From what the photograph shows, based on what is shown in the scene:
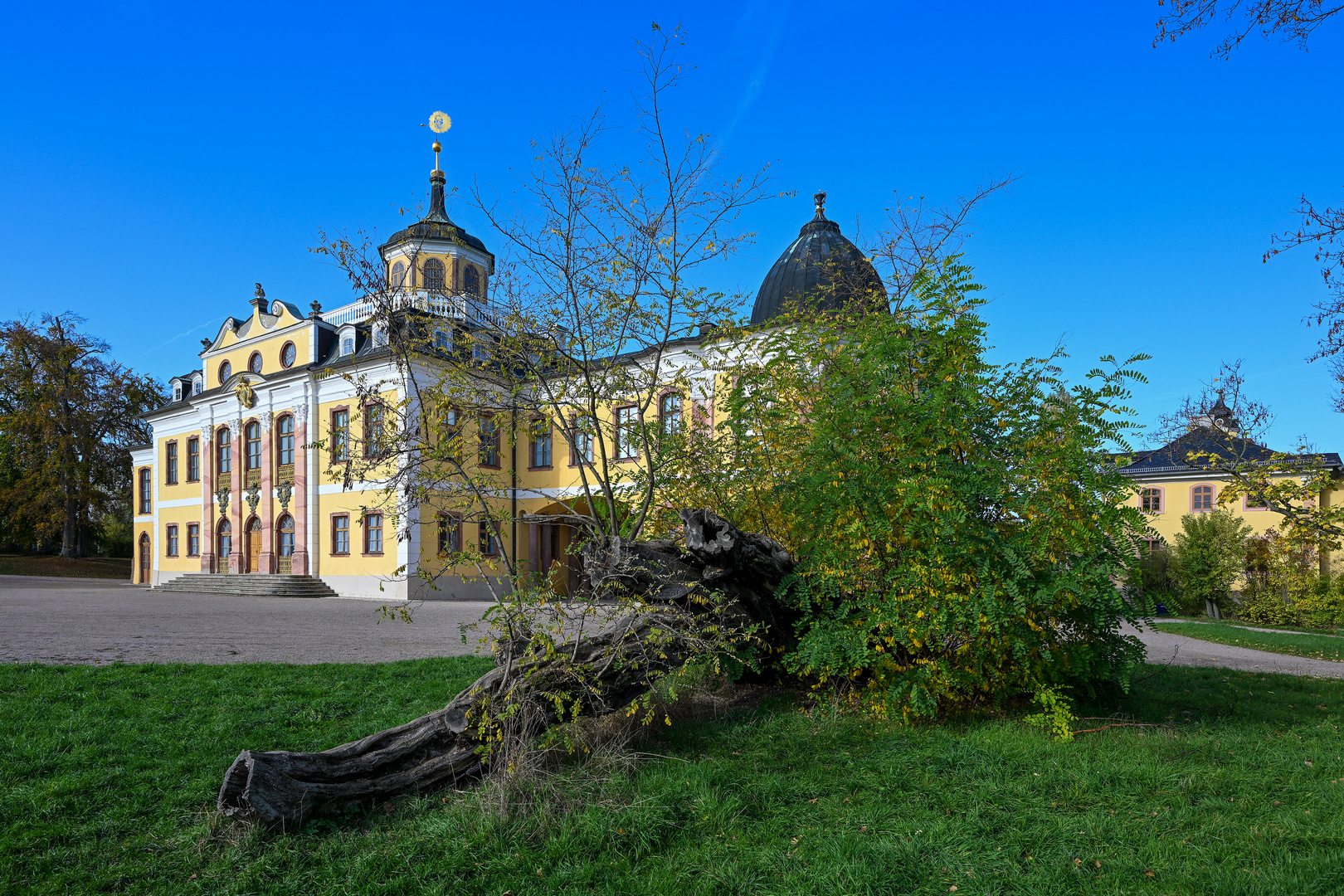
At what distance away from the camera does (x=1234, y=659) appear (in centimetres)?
1114

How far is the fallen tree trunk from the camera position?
13.1ft

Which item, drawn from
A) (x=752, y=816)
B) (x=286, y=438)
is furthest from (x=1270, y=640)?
(x=286, y=438)

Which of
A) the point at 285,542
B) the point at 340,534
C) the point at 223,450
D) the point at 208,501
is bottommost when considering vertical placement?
the point at 285,542

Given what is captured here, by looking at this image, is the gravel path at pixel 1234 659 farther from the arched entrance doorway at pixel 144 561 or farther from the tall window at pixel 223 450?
the arched entrance doorway at pixel 144 561

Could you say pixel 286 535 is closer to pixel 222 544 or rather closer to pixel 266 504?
pixel 266 504

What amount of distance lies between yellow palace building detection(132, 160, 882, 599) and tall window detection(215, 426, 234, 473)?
0.19ft

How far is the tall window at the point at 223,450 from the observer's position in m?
27.8

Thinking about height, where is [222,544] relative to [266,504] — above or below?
below

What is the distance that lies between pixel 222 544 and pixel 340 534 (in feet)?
23.0

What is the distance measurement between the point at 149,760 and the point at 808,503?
4.54 metres

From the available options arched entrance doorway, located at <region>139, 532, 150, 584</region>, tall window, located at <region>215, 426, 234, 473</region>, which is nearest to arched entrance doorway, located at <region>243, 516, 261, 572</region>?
tall window, located at <region>215, 426, 234, 473</region>

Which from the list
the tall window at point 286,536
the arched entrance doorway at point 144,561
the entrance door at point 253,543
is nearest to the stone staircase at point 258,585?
the entrance door at point 253,543

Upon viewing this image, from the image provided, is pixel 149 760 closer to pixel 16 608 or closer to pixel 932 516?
pixel 932 516

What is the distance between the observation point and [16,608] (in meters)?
15.2
